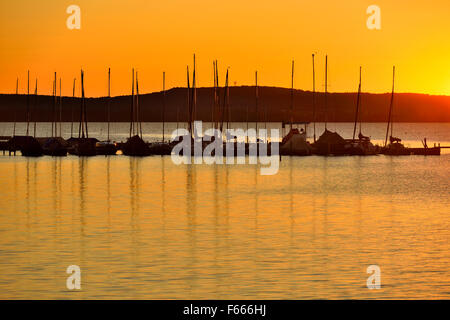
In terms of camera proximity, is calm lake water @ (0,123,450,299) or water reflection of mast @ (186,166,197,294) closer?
calm lake water @ (0,123,450,299)

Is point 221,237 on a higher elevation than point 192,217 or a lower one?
lower

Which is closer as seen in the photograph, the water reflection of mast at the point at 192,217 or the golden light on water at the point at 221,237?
the golden light on water at the point at 221,237

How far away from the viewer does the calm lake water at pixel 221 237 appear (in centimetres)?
2652

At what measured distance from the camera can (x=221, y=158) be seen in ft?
380

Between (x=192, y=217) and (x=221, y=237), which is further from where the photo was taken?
(x=192, y=217)

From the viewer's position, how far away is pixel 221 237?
Result: 126 ft

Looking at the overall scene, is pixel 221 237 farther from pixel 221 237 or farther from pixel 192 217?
pixel 192 217

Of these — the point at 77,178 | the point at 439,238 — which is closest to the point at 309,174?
the point at 77,178

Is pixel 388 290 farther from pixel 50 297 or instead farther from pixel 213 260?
pixel 50 297

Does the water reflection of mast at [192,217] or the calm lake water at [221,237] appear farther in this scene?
the water reflection of mast at [192,217]

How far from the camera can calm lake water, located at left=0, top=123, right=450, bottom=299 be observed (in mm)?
26516

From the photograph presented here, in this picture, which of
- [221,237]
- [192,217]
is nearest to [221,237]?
[221,237]

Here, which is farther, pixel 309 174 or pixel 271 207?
pixel 309 174

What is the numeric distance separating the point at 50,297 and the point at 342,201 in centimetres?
3687
